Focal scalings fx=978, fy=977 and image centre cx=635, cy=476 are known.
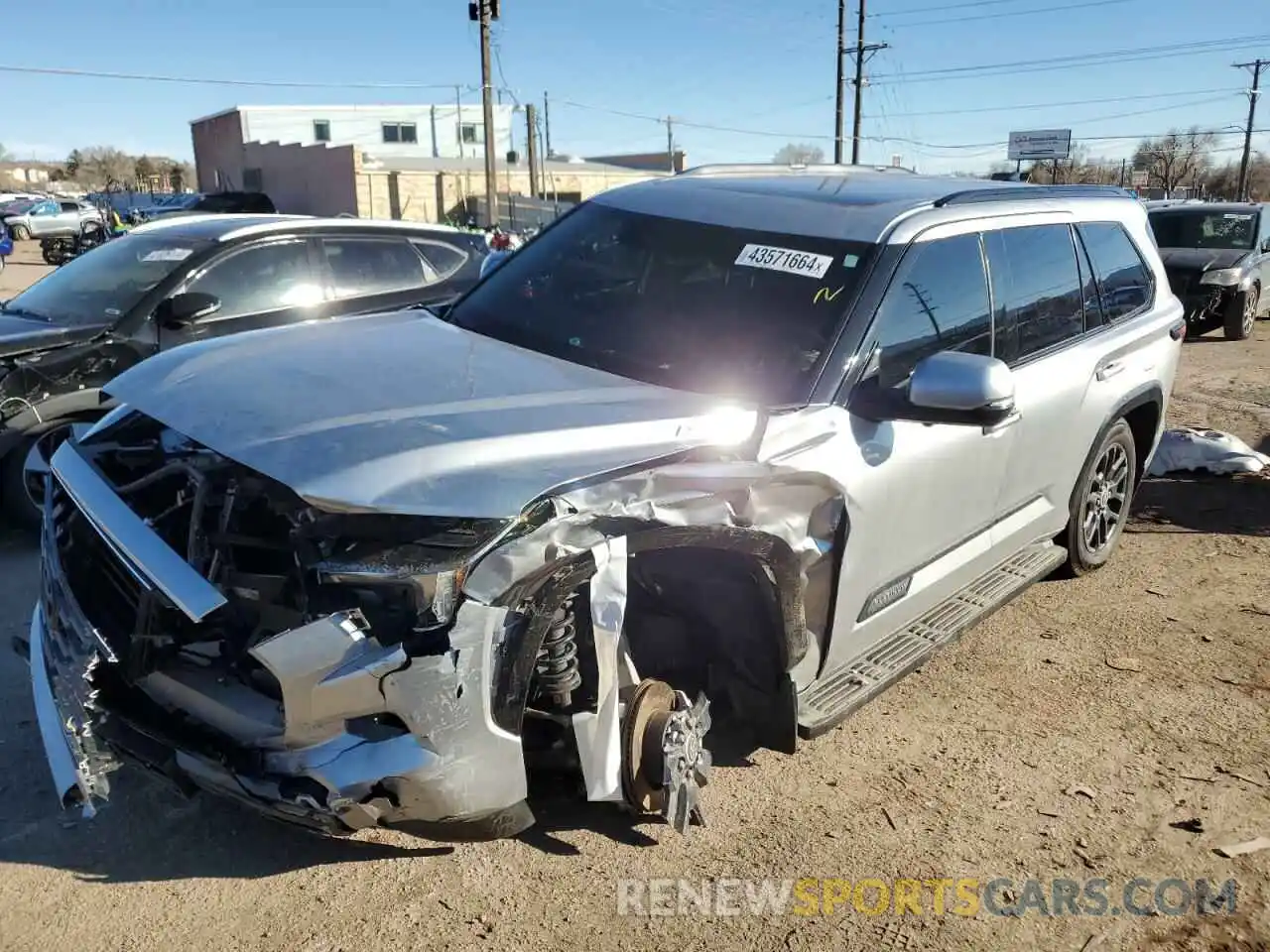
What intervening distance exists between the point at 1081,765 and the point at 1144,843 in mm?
447

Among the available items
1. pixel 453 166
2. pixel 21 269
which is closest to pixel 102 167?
pixel 453 166

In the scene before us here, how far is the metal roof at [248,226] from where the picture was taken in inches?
250

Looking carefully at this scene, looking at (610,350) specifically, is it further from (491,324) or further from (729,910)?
(729,910)

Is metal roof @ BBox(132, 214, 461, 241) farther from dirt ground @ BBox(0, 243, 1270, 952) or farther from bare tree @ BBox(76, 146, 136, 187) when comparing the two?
bare tree @ BBox(76, 146, 136, 187)

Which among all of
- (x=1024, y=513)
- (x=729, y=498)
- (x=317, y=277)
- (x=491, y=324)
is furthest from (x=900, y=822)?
(x=317, y=277)

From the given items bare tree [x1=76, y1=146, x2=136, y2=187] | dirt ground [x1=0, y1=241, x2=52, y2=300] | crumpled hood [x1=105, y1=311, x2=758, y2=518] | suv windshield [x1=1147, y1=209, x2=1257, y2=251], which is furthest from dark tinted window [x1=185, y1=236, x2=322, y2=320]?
bare tree [x1=76, y1=146, x2=136, y2=187]

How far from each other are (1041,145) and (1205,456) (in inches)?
2540

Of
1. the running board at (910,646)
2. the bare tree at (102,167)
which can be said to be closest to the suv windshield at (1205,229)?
the running board at (910,646)

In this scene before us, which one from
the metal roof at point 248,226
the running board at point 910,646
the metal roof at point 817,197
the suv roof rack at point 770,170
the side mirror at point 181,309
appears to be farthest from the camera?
the metal roof at point 248,226

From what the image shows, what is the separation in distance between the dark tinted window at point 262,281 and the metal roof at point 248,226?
0.13 metres

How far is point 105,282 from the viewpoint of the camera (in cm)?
614

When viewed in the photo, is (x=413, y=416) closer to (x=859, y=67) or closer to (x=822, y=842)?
(x=822, y=842)

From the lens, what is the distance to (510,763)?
7.89 feet

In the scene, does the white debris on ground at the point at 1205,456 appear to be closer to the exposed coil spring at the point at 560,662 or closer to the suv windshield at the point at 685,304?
the suv windshield at the point at 685,304
